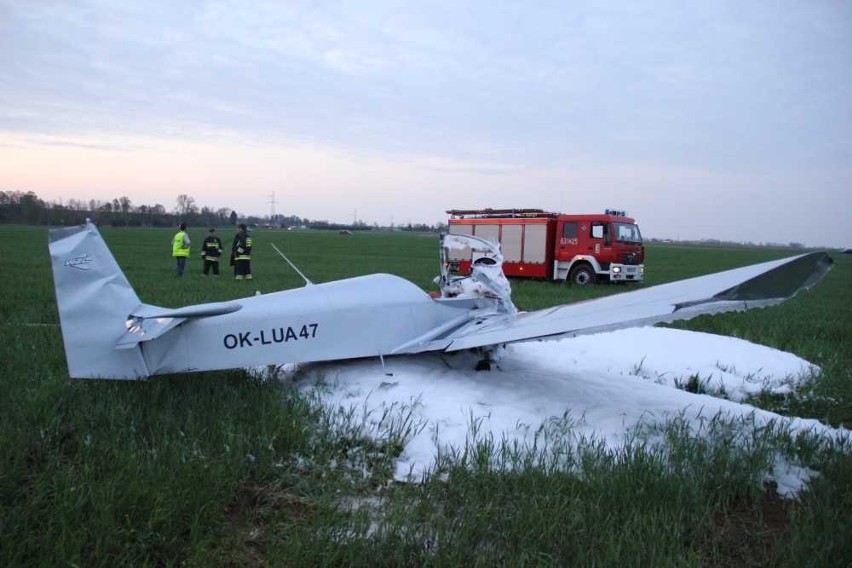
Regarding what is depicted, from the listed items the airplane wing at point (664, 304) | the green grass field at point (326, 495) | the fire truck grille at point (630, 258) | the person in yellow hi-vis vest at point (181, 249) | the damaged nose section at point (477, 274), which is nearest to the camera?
the green grass field at point (326, 495)

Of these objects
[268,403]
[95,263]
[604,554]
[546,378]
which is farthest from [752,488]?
[95,263]

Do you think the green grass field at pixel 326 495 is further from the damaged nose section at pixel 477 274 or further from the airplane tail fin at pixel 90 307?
the damaged nose section at pixel 477 274

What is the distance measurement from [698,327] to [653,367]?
4211 millimetres

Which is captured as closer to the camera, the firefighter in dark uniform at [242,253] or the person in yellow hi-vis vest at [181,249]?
the firefighter in dark uniform at [242,253]

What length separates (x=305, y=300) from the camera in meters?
5.72

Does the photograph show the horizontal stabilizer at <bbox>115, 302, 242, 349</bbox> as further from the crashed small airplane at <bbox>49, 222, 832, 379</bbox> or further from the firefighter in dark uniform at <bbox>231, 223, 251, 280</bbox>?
the firefighter in dark uniform at <bbox>231, 223, 251, 280</bbox>

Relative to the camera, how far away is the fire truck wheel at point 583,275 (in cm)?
2178

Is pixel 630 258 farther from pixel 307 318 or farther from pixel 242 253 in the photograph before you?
pixel 307 318

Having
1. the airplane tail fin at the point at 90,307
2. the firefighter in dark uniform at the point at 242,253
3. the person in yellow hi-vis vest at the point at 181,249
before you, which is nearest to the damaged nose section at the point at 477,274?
the airplane tail fin at the point at 90,307

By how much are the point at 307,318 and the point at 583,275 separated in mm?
17744

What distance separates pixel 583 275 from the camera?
22.0 meters

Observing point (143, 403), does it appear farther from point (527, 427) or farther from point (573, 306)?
point (573, 306)

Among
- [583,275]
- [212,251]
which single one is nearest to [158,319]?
[212,251]

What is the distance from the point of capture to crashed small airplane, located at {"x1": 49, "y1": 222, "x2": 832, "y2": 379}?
4.59 m
